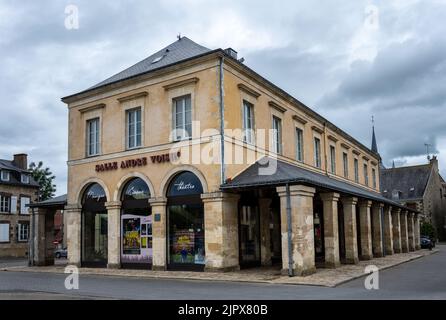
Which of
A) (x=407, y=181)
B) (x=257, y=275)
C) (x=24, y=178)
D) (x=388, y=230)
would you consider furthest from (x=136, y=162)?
(x=407, y=181)

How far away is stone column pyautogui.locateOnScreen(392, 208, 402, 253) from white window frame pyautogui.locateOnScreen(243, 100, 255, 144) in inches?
637

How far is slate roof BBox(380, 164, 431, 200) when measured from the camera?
200ft

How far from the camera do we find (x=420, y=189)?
60.6m

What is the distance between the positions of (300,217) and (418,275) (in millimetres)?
4793

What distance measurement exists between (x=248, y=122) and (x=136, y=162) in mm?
5023

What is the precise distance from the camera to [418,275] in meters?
16.5

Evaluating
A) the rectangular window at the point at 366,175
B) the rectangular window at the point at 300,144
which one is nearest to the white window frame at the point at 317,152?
the rectangular window at the point at 300,144

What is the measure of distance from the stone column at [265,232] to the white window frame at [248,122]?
2.90 meters

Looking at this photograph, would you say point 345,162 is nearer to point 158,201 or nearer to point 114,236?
point 158,201

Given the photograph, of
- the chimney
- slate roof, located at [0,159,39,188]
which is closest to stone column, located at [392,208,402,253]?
slate roof, located at [0,159,39,188]

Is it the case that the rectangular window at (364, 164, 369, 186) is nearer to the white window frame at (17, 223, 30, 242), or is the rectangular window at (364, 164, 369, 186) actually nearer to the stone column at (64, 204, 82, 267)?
the stone column at (64, 204, 82, 267)
